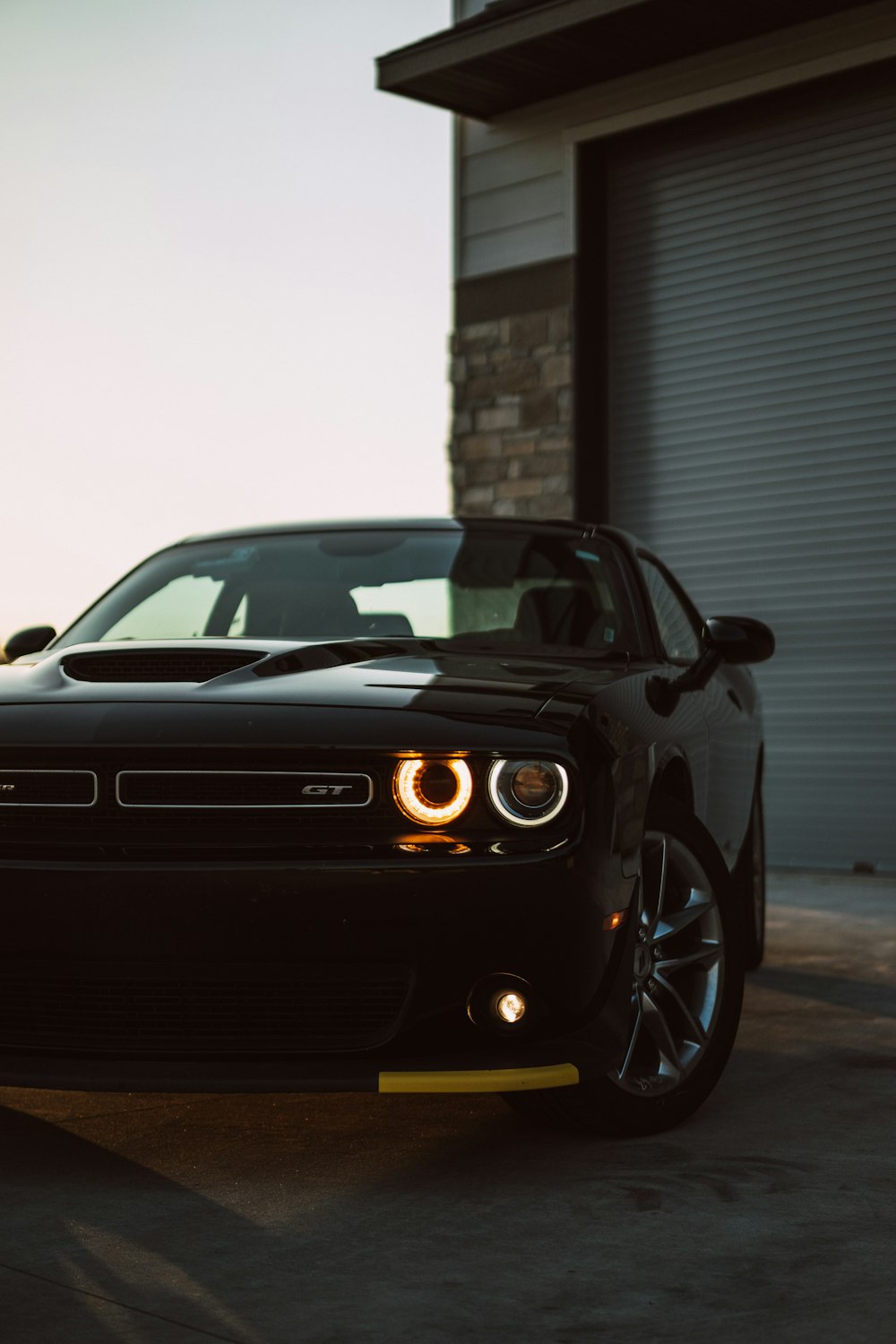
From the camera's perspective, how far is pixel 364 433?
13688 millimetres

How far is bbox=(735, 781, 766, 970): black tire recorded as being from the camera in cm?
556

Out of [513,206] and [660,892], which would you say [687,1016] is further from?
[513,206]

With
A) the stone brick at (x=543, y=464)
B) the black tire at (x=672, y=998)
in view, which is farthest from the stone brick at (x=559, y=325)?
the black tire at (x=672, y=998)

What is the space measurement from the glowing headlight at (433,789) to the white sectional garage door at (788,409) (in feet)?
23.5

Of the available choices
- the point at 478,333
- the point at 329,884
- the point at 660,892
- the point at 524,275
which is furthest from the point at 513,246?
the point at 329,884

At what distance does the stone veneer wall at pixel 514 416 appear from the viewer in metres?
11.0

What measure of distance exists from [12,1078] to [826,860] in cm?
759

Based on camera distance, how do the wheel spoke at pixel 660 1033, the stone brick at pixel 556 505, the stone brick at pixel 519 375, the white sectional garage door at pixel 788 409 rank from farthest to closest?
the stone brick at pixel 519 375 → the stone brick at pixel 556 505 → the white sectional garage door at pixel 788 409 → the wheel spoke at pixel 660 1033

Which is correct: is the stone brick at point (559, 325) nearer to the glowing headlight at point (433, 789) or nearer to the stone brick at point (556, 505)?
the stone brick at point (556, 505)

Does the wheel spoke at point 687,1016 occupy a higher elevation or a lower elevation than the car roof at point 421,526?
lower

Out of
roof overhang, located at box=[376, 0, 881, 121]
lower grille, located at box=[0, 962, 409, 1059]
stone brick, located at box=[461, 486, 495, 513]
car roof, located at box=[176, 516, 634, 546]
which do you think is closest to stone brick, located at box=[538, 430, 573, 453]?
stone brick, located at box=[461, 486, 495, 513]

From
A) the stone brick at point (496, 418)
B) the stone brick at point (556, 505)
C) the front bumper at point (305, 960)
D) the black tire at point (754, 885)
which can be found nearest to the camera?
the front bumper at point (305, 960)

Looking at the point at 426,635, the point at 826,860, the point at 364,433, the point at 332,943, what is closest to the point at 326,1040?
the point at 332,943

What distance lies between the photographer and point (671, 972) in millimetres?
3537
